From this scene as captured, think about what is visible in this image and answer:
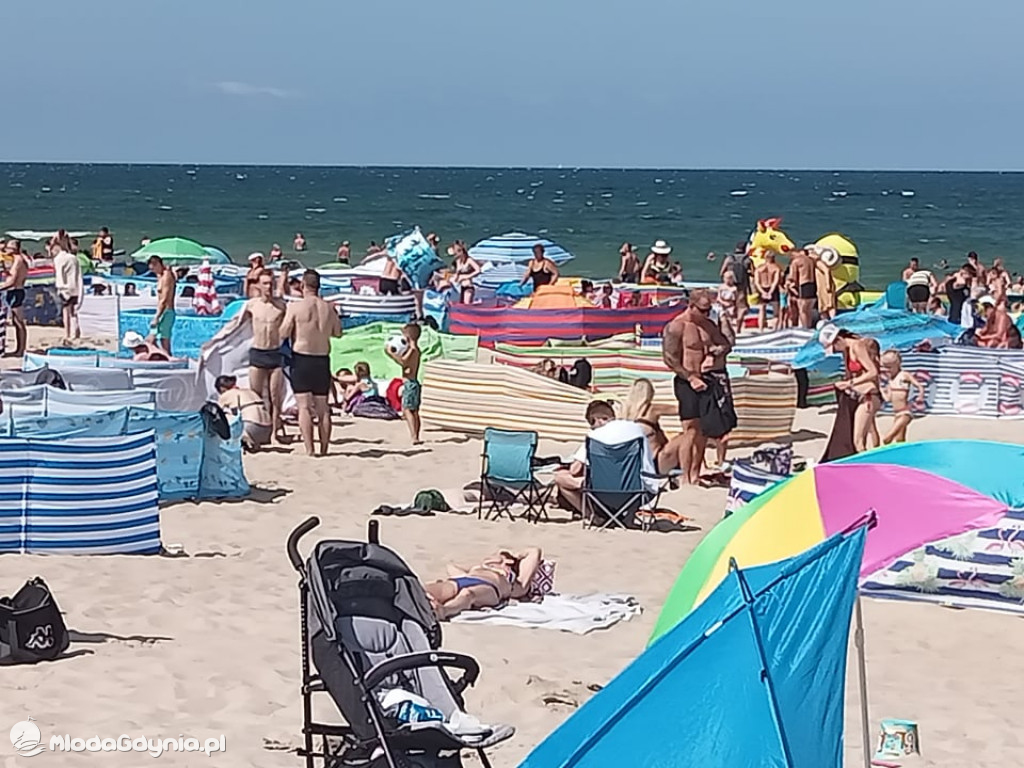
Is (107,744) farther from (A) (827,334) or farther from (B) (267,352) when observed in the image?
(A) (827,334)

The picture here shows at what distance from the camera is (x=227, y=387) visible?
11.6 metres

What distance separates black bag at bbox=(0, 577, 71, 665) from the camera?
6406 millimetres

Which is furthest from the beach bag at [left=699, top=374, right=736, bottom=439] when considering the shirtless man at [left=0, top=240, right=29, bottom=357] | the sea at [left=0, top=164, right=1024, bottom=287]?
the sea at [left=0, top=164, right=1024, bottom=287]

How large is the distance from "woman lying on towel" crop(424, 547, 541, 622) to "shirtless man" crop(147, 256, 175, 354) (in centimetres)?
812

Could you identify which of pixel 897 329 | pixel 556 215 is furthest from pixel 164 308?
pixel 556 215

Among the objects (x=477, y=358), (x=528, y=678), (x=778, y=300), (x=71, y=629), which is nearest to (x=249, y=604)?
(x=71, y=629)

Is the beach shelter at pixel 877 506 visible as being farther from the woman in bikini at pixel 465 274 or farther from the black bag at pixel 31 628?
the woman in bikini at pixel 465 274

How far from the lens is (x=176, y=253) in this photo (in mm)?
23188

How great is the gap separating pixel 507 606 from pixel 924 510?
124 inches

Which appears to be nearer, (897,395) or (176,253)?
(897,395)

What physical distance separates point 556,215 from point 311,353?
60.5m

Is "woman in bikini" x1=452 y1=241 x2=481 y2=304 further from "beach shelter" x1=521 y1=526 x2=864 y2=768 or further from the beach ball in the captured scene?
"beach shelter" x1=521 y1=526 x2=864 y2=768

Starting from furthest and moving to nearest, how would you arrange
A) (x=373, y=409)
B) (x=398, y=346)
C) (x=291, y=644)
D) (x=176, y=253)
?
(x=176, y=253), (x=373, y=409), (x=398, y=346), (x=291, y=644)

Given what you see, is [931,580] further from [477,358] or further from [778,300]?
[778,300]
